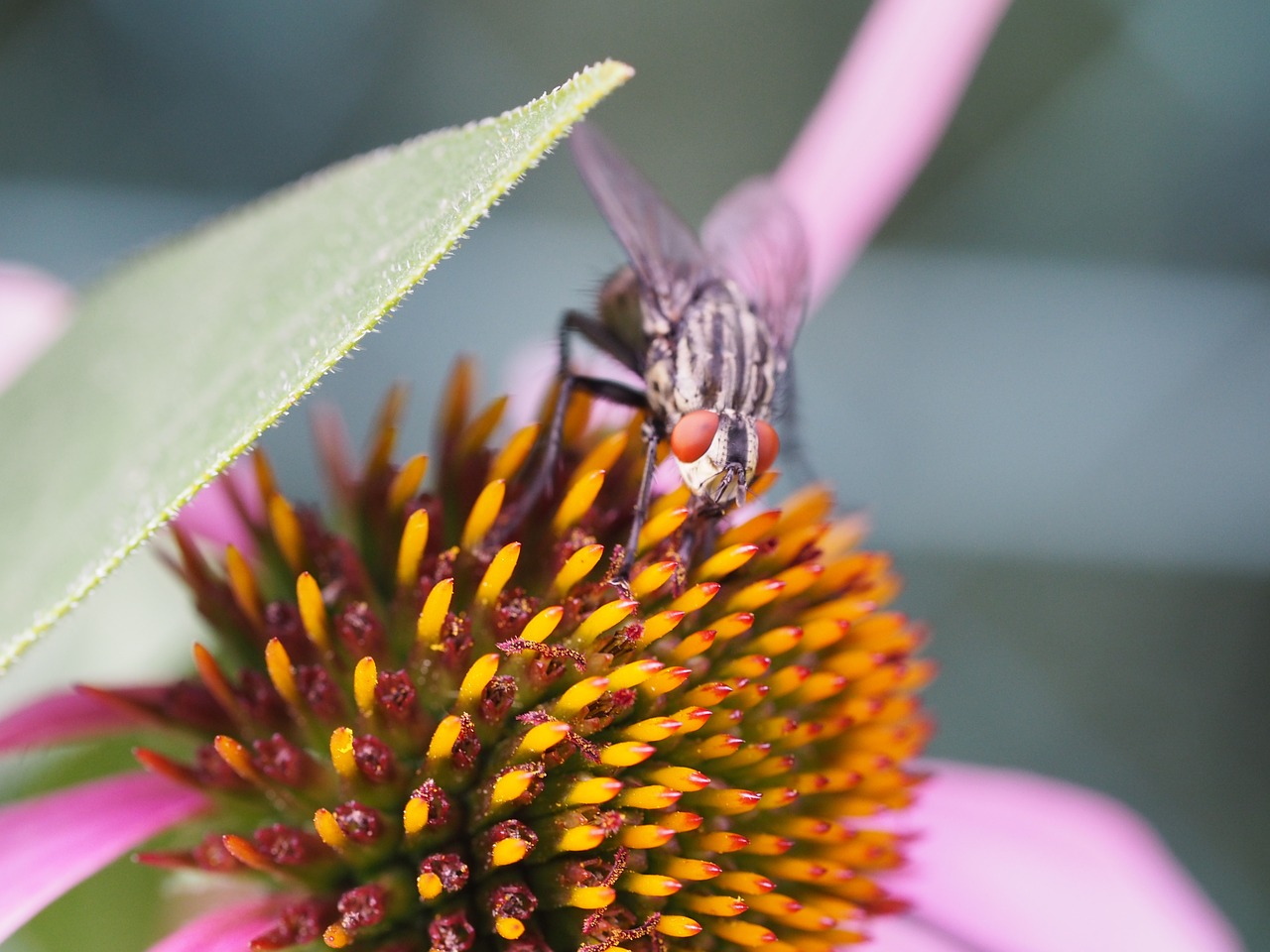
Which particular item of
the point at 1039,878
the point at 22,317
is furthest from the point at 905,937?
the point at 22,317

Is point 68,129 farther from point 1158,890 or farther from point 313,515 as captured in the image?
point 1158,890

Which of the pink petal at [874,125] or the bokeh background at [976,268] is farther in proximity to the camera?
the bokeh background at [976,268]

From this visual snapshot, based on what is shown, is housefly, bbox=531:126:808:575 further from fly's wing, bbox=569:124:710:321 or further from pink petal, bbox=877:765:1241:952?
pink petal, bbox=877:765:1241:952

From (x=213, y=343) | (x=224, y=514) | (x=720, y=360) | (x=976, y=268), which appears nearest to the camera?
(x=213, y=343)

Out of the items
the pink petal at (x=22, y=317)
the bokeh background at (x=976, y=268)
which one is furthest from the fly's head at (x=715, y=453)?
the bokeh background at (x=976, y=268)

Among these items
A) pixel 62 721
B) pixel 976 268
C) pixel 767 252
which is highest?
pixel 976 268

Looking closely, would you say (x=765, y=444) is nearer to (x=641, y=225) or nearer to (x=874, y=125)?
(x=641, y=225)

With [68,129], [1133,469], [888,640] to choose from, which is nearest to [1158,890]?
[888,640]

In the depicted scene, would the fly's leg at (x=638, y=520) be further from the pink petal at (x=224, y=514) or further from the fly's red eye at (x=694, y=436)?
the pink petal at (x=224, y=514)
